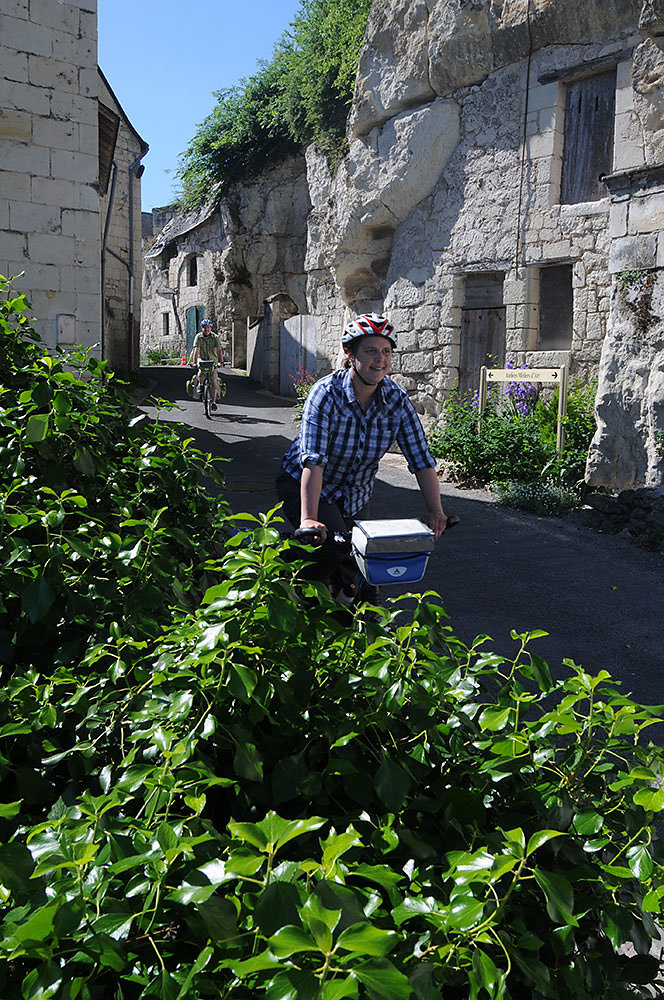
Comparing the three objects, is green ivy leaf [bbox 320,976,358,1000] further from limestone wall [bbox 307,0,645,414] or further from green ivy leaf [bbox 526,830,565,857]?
limestone wall [bbox 307,0,645,414]

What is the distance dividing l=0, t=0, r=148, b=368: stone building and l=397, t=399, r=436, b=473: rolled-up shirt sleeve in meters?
5.56

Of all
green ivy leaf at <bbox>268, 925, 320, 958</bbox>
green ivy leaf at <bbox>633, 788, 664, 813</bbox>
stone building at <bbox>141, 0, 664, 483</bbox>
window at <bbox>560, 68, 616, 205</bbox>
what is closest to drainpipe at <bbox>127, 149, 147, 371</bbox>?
stone building at <bbox>141, 0, 664, 483</bbox>

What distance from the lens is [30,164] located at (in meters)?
7.62

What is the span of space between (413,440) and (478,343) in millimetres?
9383

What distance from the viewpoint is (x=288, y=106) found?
19672 millimetres

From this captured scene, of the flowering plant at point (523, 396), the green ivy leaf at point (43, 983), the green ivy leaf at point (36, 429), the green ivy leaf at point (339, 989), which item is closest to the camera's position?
the green ivy leaf at point (339, 989)

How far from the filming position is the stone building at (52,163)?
24.4 ft

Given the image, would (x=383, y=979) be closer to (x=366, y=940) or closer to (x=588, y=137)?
(x=366, y=940)

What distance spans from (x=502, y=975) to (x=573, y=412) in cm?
927

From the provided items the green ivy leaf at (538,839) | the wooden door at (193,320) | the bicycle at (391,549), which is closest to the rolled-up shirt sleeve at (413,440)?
the bicycle at (391,549)

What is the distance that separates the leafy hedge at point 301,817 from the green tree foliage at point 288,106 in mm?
16157

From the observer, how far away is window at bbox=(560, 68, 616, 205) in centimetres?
1055

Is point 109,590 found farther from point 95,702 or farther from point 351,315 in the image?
point 351,315

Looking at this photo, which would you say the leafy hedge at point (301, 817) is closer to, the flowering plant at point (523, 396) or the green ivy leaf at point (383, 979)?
the green ivy leaf at point (383, 979)
